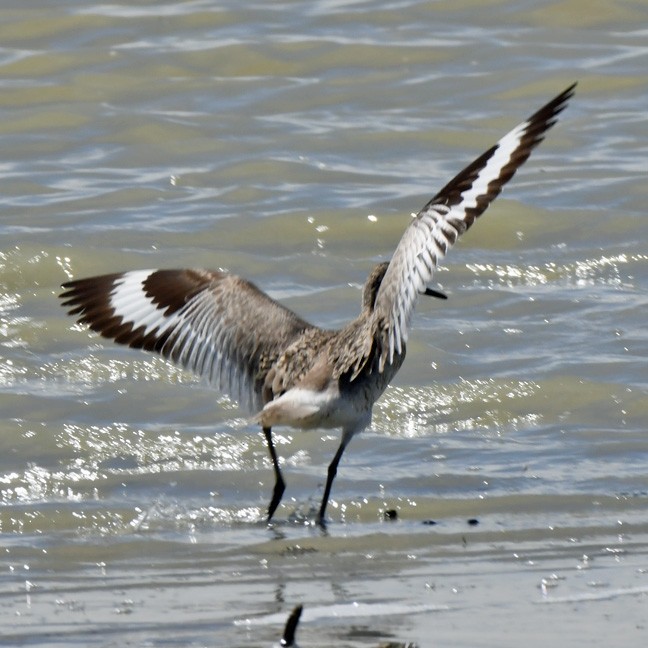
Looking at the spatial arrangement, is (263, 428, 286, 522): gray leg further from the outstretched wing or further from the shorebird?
the outstretched wing

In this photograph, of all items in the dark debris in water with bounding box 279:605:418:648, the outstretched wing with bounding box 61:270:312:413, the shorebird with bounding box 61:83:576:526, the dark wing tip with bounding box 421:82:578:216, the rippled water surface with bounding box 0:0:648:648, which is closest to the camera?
the dark debris in water with bounding box 279:605:418:648

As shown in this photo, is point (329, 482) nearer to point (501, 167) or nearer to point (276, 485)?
point (276, 485)

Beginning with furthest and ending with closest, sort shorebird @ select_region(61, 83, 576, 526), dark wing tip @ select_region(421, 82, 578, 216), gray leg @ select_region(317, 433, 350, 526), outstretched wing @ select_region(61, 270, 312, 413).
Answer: outstretched wing @ select_region(61, 270, 312, 413)
gray leg @ select_region(317, 433, 350, 526)
shorebird @ select_region(61, 83, 576, 526)
dark wing tip @ select_region(421, 82, 578, 216)

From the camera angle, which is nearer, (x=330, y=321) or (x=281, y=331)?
(x=281, y=331)

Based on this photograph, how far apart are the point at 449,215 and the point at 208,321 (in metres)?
1.27

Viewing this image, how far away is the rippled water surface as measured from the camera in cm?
532

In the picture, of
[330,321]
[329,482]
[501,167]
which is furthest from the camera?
[330,321]

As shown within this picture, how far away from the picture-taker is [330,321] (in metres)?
9.18

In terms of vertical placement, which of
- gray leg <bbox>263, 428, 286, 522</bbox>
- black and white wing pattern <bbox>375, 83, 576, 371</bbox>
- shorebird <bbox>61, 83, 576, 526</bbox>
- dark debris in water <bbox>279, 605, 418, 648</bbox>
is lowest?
gray leg <bbox>263, 428, 286, 522</bbox>

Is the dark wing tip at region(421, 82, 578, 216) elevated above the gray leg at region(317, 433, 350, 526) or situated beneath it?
elevated above

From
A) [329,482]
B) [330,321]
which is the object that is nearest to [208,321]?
[329,482]

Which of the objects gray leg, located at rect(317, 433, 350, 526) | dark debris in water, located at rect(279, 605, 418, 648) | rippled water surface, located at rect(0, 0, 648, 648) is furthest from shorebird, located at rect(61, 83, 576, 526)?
dark debris in water, located at rect(279, 605, 418, 648)

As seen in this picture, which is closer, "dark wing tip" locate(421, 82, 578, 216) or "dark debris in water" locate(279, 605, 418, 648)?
"dark debris in water" locate(279, 605, 418, 648)

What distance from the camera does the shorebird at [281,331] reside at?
6086 millimetres
